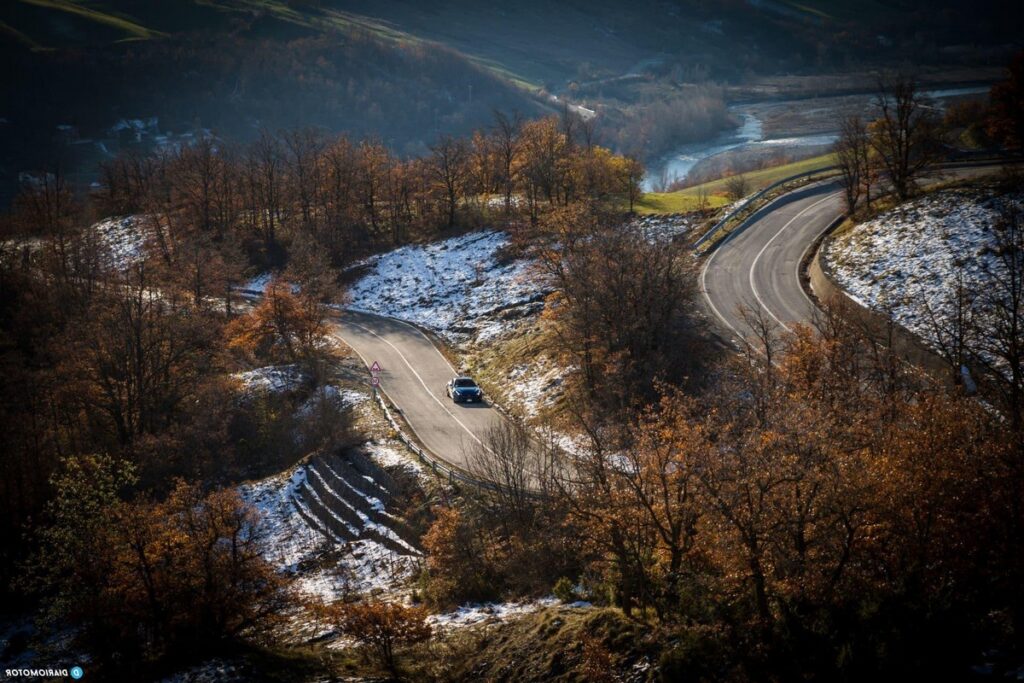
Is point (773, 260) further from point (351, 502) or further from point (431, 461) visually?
point (351, 502)

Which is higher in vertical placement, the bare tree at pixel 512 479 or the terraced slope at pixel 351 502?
the bare tree at pixel 512 479

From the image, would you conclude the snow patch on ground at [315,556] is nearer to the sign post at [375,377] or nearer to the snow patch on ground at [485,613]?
the snow patch on ground at [485,613]

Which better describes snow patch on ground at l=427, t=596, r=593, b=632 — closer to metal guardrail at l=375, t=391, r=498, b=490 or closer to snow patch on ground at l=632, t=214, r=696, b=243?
metal guardrail at l=375, t=391, r=498, b=490

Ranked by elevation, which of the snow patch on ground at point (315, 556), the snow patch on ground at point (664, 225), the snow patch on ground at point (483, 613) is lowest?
the snow patch on ground at point (315, 556)

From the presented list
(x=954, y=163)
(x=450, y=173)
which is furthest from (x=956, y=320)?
(x=450, y=173)

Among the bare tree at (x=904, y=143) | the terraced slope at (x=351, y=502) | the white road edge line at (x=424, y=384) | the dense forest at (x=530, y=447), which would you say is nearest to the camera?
the dense forest at (x=530, y=447)

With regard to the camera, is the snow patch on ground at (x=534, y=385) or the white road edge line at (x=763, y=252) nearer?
the snow patch on ground at (x=534, y=385)

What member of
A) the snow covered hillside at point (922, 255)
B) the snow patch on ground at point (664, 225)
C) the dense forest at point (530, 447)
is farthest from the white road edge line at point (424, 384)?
the snow covered hillside at point (922, 255)
